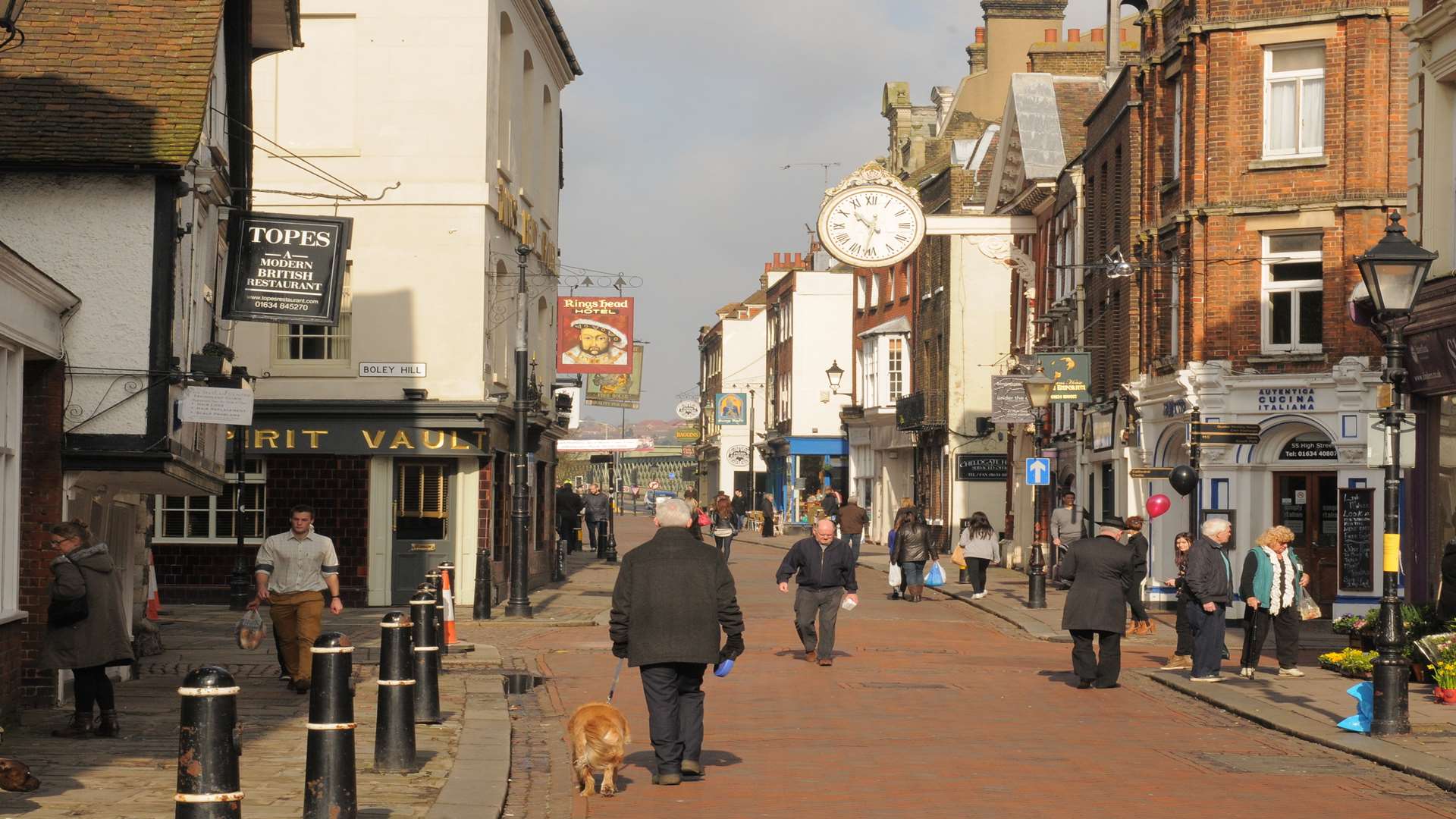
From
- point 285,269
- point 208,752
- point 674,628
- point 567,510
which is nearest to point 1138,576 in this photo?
point 285,269

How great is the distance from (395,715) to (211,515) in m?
18.5

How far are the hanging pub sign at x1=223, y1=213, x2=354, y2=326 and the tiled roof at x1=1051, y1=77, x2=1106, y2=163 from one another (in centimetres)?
2729

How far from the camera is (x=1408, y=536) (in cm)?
2192

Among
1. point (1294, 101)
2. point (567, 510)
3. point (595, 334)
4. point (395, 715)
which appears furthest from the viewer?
point (567, 510)

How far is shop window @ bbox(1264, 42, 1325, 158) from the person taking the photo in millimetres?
28516

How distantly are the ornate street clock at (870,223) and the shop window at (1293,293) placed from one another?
256 inches

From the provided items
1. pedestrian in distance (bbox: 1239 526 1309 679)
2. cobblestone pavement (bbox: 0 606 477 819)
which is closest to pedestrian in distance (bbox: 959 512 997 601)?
pedestrian in distance (bbox: 1239 526 1309 679)

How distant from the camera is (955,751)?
43.4ft

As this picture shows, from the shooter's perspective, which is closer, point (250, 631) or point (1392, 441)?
point (1392, 441)

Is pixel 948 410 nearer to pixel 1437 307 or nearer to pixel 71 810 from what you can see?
pixel 1437 307

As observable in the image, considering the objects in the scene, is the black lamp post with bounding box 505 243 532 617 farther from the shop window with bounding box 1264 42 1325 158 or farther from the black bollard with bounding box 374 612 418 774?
the black bollard with bounding box 374 612 418 774

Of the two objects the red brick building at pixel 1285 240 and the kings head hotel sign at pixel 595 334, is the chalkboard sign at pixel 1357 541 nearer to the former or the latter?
the red brick building at pixel 1285 240

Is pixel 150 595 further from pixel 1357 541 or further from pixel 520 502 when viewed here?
pixel 1357 541

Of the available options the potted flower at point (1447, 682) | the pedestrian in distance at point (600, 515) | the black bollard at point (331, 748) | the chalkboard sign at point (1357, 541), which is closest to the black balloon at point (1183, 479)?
the chalkboard sign at point (1357, 541)
